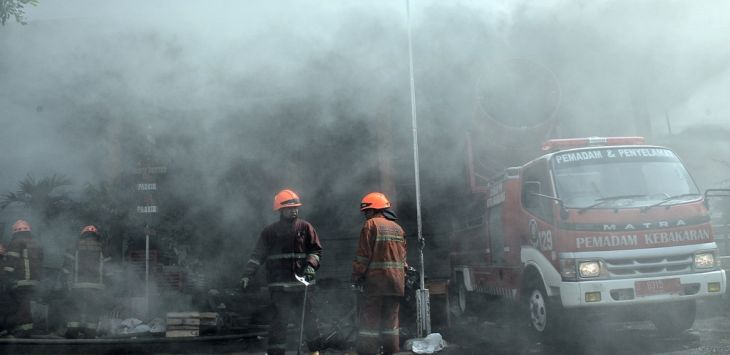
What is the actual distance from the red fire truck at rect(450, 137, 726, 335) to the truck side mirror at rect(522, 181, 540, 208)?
0.03 feet

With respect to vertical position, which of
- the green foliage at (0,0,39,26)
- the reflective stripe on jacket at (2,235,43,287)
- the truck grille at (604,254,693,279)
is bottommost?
the truck grille at (604,254,693,279)

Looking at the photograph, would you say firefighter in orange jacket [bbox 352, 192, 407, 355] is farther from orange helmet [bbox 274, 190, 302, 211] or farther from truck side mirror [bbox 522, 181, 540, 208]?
truck side mirror [bbox 522, 181, 540, 208]

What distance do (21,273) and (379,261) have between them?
4.59 meters

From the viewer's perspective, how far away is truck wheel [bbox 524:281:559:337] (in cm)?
471

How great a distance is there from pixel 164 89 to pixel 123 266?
94.3 inches

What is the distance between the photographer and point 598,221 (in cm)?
457

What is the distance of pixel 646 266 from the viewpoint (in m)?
4.51

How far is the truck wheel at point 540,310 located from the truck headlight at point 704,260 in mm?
1242

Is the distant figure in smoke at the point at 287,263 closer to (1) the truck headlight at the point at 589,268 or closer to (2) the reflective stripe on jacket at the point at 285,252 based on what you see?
(2) the reflective stripe on jacket at the point at 285,252

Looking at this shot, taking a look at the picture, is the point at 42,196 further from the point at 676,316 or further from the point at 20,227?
the point at 676,316

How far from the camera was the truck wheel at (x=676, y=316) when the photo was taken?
4.92m

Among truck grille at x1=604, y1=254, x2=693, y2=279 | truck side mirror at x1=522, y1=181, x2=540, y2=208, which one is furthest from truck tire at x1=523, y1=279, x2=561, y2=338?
truck side mirror at x1=522, y1=181, x2=540, y2=208

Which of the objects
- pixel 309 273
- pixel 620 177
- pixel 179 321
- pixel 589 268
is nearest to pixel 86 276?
pixel 179 321

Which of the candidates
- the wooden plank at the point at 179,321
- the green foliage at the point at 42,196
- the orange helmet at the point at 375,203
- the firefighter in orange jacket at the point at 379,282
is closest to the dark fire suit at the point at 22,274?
the green foliage at the point at 42,196
